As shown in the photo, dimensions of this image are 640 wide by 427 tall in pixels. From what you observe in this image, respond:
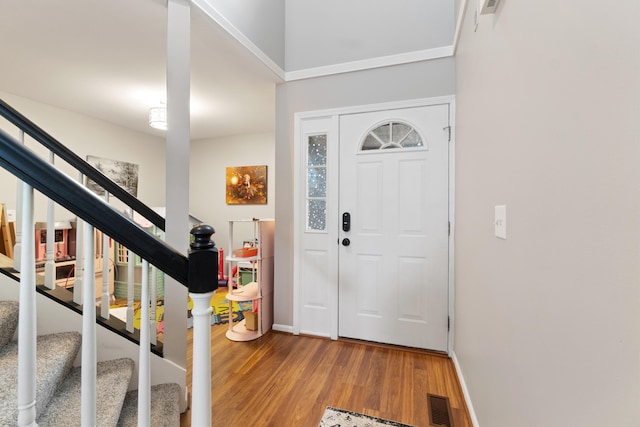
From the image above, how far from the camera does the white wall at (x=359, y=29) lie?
2338mm

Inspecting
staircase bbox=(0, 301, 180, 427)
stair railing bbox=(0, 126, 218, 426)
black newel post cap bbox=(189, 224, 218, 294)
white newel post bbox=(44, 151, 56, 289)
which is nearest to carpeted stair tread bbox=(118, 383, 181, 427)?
staircase bbox=(0, 301, 180, 427)

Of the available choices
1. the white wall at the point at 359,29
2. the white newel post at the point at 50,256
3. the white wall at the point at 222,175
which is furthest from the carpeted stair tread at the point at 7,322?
the white wall at the point at 222,175

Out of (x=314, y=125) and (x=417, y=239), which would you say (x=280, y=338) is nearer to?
(x=417, y=239)

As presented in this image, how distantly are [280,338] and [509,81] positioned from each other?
2.56 metres

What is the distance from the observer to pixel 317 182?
2.71m

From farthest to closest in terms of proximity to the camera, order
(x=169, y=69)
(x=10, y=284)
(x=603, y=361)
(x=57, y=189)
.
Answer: (x=169, y=69) → (x=10, y=284) → (x=57, y=189) → (x=603, y=361)

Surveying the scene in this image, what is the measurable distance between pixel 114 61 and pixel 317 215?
231cm

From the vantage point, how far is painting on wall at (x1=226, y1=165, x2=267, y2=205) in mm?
4801

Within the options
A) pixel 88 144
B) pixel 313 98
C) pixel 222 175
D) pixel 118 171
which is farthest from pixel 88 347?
pixel 222 175

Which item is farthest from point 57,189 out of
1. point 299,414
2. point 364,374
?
point 364,374

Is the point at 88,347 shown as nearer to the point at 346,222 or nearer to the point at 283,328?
the point at 346,222

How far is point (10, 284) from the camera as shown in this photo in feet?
4.67

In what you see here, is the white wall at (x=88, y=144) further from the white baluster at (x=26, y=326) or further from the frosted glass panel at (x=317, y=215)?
the white baluster at (x=26, y=326)

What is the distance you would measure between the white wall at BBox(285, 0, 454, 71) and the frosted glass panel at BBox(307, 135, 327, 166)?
2.32 feet
